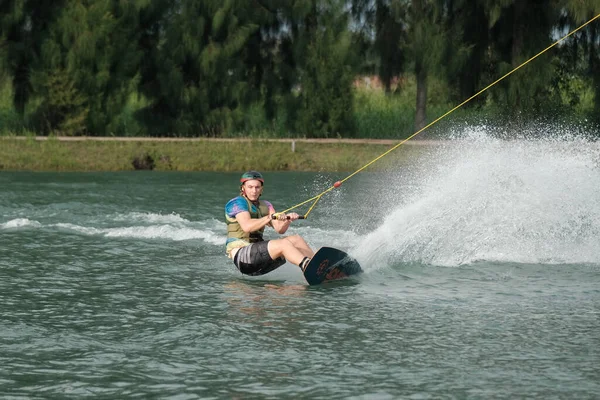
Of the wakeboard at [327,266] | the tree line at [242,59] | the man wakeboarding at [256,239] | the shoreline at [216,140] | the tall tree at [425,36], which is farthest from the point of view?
the tree line at [242,59]

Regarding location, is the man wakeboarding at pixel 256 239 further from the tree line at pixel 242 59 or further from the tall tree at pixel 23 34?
the tall tree at pixel 23 34

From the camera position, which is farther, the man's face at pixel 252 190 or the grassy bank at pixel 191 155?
the grassy bank at pixel 191 155

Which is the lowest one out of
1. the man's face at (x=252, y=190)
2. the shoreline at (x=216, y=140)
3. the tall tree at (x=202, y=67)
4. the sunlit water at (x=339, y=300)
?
the sunlit water at (x=339, y=300)

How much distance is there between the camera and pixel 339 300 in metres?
12.3

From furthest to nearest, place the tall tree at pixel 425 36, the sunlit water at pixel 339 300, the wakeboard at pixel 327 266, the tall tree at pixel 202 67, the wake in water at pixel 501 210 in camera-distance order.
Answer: the tall tree at pixel 202 67, the tall tree at pixel 425 36, the wake in water at pixel 501 210, the wakeboard at pixel 327 266, the sunlit water at pixel 339 300

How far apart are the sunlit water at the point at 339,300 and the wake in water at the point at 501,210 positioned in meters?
0.02

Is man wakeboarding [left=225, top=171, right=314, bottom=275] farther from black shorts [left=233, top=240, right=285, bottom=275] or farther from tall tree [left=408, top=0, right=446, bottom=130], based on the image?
tall tree [left=408, top=0, right=446, bottom=130]

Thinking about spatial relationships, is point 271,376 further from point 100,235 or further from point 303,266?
point 100,235

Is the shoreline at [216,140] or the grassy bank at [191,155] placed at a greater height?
the shoreline at [216,140]

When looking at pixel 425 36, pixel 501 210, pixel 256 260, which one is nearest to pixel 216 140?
pixel 425 36

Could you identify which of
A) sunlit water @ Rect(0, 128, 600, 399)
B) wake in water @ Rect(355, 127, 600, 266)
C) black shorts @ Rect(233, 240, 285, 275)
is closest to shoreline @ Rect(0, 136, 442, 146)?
sunlit water @ Rect(0, 128, 600, 399)

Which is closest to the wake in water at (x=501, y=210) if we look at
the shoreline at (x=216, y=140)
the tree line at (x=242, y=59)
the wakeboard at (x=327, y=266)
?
the wakeboard at (x=327, y=266)

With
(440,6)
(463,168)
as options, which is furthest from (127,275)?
(440,6)

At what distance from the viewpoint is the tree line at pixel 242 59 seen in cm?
3403
